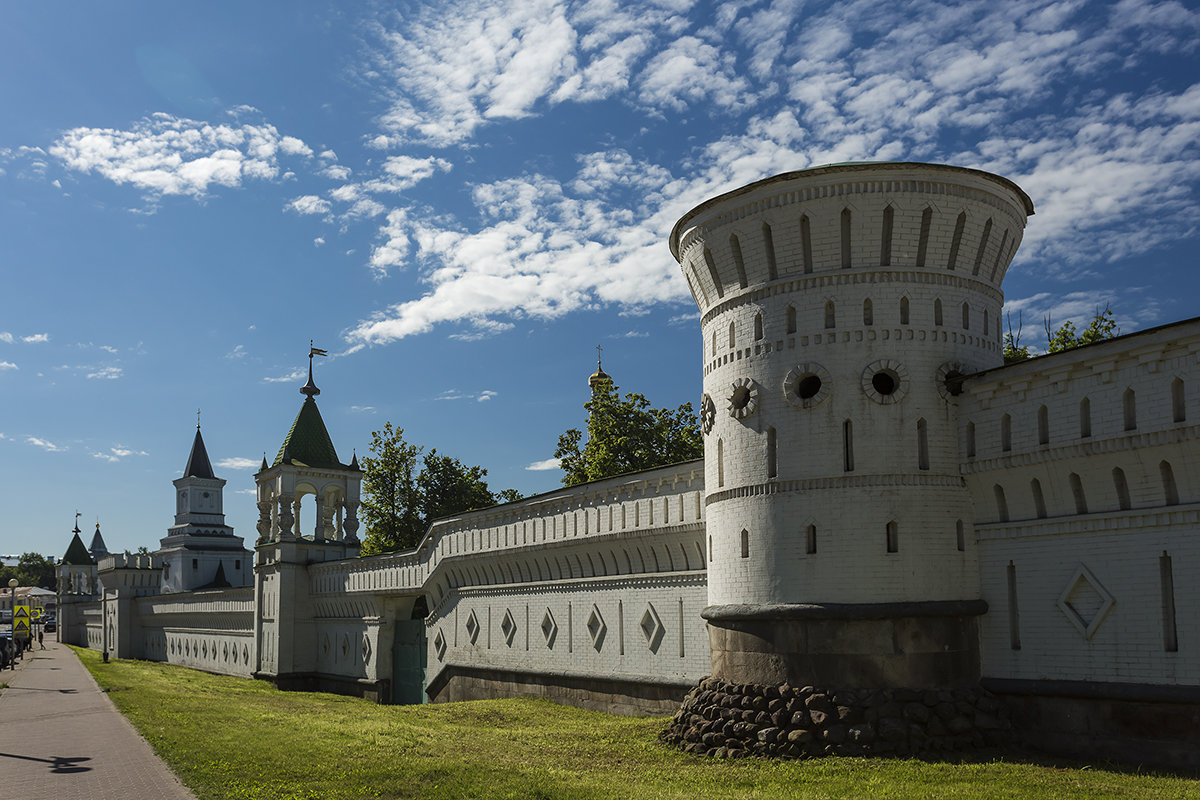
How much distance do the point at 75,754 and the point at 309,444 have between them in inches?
1338

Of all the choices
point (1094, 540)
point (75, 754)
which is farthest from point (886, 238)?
point (75, 754)

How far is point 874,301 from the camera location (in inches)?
782

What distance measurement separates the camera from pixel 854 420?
1952 centimetres

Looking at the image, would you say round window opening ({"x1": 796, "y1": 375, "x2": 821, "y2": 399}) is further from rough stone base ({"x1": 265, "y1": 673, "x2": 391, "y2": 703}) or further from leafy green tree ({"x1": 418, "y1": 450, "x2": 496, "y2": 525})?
leafy green tree ({"x1": 418, "y1": 450, "x2": 496, "y2": 525})

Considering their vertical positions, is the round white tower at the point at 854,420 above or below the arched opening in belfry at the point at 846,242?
below

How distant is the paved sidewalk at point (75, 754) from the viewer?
626 inches

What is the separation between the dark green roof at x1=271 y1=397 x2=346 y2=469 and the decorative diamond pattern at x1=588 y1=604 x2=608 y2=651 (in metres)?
28.5

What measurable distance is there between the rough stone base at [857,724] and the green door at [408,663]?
845 inches

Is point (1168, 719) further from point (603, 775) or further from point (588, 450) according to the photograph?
point (588, 450)

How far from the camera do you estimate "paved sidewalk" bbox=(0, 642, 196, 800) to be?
1590 centimetres

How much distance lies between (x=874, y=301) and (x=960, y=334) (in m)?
1.96

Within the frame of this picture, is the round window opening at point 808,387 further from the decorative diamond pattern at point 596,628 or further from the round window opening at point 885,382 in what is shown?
the decorative diamond pattern at point 596,628

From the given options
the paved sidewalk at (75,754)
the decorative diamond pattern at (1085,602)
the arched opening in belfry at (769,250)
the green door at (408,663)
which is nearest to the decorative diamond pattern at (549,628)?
the green door at (408,663)

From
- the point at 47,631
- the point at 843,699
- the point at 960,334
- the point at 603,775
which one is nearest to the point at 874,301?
the point at 960,334
